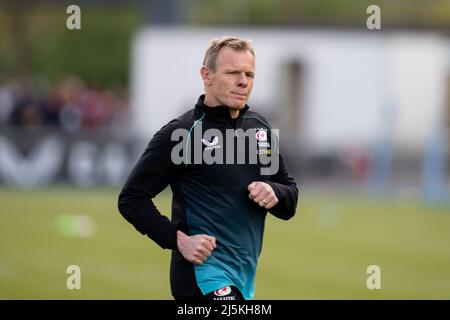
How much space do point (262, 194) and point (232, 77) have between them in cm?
78

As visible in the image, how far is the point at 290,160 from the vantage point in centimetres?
2761

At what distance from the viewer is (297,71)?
1433 inches

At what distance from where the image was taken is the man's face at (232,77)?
20.7 ft

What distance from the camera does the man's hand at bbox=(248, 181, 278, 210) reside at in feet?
20.3

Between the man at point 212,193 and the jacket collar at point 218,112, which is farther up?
the jacket collar at point 218,112

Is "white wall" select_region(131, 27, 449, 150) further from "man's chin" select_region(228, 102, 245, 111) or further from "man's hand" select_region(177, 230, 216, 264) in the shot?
"man's hand" select_region(177, 230, 216, 264)

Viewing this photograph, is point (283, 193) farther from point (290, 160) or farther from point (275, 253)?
point (290, 160)

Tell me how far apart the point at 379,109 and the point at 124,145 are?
39.5ft

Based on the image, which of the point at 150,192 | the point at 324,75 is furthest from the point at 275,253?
the point at 324,75

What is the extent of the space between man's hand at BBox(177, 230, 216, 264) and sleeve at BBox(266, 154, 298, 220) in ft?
1.53

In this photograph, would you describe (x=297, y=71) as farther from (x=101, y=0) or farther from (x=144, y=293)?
(x=144, y=293)

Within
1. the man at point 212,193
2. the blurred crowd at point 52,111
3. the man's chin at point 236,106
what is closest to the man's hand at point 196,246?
the man at point 212,193

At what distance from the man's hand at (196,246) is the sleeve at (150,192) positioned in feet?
0.17

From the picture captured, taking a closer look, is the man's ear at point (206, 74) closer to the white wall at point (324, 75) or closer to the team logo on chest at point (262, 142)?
the team logo on chest at point (262, 142)
